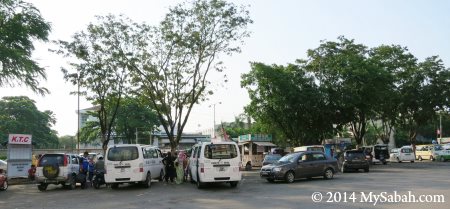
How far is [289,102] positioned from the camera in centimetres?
4003

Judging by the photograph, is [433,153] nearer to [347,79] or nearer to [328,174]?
[347,79]

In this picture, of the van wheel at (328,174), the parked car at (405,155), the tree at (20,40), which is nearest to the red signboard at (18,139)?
the tree at (20,40)

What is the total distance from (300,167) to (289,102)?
17965mm

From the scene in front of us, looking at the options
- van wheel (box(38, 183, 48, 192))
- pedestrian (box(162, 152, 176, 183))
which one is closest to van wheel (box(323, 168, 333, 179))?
pedestrian (box(162, 152, 176, 183))

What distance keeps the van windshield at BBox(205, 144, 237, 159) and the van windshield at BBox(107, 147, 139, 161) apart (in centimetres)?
322

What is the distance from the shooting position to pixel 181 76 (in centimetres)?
3112

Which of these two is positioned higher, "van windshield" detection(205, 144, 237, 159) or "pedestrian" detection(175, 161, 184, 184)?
"van windshield" detection(205, 144, 237, 159)

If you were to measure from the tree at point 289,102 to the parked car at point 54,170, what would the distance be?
2229cm

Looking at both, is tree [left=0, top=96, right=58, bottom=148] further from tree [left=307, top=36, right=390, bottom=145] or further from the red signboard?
tree [left=307, top=36, right=390, bottom=145]

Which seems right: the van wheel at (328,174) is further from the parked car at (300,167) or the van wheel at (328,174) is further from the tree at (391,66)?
the tree at (391,66)

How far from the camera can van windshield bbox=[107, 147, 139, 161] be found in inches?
776

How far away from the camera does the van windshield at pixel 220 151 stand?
62.3 ft

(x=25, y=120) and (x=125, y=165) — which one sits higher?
(x=25, y=120)

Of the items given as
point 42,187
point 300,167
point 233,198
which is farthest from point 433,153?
point 42,187
